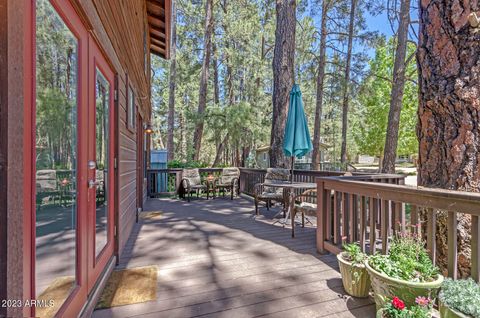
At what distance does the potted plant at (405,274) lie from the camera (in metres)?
1.76

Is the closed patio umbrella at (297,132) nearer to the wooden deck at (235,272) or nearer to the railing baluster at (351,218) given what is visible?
the wooden deck at (235,272)

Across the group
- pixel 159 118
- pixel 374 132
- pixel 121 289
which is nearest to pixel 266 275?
pixel 121 289

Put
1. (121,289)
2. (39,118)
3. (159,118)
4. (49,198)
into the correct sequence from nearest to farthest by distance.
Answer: (39,118) < (49,198) < (121,289) < (159,118)

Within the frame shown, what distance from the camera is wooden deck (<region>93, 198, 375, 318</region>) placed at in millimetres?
2070

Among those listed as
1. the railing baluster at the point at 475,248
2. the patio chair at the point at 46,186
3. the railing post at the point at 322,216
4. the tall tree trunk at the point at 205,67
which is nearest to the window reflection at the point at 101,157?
the patio chair at the point at 46,186

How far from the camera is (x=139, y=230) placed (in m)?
4.34

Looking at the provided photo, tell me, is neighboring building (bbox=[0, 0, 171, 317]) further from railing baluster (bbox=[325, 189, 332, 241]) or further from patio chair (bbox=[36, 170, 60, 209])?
railing baluster (bbox=[325, 189, 332, 241])

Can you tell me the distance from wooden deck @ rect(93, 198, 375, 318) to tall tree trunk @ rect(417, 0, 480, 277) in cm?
112

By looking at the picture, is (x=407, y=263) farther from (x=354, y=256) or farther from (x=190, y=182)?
(x=190, y=182)

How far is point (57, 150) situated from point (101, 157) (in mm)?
926

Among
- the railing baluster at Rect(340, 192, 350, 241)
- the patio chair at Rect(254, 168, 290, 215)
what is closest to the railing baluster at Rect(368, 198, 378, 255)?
the railing baluster at Rect(340, 192, 350, 241)

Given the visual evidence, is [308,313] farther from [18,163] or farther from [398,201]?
[18,163]

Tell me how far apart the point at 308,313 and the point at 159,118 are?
23923 mm

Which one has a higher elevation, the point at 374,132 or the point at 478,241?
the point at 374,132
